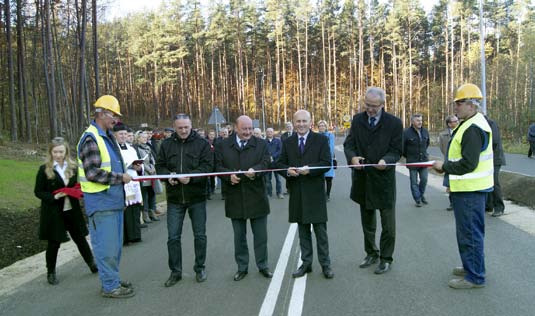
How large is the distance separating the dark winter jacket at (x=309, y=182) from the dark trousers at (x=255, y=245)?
469 millimetres

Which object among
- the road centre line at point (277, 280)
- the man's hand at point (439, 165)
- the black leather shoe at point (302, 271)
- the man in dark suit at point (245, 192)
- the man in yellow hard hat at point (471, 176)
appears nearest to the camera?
the road centre line at point (277, 280)

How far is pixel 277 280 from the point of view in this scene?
596 centimetres

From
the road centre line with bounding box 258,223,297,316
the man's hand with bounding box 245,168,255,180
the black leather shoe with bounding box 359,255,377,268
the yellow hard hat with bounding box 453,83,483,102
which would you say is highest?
the yellow hard hat with bounding box 453,83,483,102

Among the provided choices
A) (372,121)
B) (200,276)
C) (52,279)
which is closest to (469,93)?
(372,121)

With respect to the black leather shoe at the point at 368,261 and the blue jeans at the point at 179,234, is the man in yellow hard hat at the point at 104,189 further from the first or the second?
the black leather shoe at the point at 368,261

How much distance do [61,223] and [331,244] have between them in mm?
4255

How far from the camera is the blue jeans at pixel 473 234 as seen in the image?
5332 mm

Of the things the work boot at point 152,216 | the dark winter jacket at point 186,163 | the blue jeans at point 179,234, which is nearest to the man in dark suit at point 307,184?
the dark winter jacket at point 186,163

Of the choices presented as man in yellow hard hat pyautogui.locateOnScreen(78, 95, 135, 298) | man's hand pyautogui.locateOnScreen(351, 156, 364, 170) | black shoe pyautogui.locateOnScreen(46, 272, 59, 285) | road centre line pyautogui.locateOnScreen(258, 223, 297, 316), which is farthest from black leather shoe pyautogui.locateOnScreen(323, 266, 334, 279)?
black shoe pyautogui.locateOnScreen(46, 272, 59, 285)

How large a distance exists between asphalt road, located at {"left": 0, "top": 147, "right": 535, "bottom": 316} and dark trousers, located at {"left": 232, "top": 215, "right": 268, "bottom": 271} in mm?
200

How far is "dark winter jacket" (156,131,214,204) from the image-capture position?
6105mm

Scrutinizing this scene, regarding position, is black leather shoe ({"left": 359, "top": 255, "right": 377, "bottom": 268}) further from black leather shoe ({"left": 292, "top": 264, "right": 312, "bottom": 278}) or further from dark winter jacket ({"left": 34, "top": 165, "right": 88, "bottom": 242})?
dark winter jacket ({"left": 34, "top": 165, "right": 88, "bottom": 242})

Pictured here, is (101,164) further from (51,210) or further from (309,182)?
(309,182)

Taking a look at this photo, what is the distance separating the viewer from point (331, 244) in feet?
25.4
